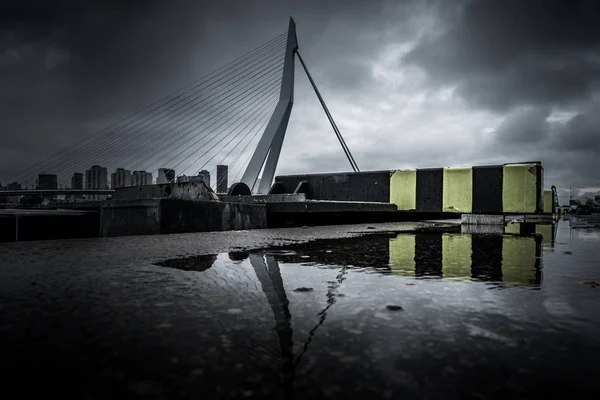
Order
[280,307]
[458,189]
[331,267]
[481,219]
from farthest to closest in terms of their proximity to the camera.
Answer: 1. [458,189]
2. [481,219]
3. [331,267]
4. [280,307]

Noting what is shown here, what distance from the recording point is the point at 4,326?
1.20 meters

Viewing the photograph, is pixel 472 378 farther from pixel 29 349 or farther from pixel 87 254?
pixel 87 254

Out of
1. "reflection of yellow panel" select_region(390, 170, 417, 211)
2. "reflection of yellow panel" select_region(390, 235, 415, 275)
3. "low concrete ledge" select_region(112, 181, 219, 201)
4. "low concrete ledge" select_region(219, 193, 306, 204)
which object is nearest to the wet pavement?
"reflection of yellow panel" select_region(390, 235, 415, 275)

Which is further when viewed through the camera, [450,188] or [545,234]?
[450,188]

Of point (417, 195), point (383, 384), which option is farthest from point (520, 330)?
point (417, 195)

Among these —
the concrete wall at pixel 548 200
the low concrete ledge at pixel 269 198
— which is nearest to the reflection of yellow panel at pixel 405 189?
the low concrete ledge at pixel 269 198

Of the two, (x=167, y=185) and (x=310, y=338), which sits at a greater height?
(x=167, y=185)

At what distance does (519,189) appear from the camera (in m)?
10.9

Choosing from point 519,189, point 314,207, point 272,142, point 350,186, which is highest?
point 272,142

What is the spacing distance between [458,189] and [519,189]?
167 centimetres

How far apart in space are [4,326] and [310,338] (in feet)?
3.29

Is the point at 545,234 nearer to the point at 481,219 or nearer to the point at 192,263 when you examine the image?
the point at 481,219

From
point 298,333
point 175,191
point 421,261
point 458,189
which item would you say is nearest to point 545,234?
point 421,261

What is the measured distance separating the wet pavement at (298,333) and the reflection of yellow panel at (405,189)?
1021 cm
